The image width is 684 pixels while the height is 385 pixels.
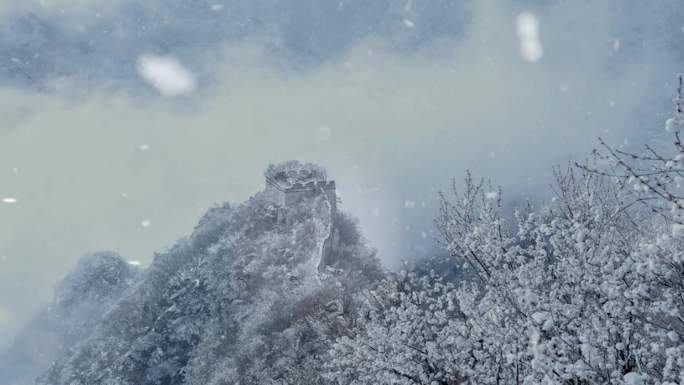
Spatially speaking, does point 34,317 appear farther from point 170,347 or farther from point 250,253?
point 250,253

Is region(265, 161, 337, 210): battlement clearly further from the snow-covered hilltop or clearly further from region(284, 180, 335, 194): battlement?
the snow-covered hilltop

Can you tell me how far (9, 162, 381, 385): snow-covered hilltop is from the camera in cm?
2819

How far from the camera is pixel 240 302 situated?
37531 millimetres

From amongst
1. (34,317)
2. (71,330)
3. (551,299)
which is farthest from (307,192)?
(34,317)

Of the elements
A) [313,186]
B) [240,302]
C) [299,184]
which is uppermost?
[313,186]

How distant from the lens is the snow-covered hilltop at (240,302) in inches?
1110

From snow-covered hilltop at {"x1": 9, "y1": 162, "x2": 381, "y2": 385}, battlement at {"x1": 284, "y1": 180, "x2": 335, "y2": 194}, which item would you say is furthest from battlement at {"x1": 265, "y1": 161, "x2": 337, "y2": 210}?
snow-covered hilltop at {"x1": 9, "y1": 162, "x2": 381, "y2": 385}

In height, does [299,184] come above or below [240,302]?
above

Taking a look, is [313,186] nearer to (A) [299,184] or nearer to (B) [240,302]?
(A) [299,184]

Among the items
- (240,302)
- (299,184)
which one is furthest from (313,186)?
(240,302)

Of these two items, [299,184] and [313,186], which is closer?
[299,184]

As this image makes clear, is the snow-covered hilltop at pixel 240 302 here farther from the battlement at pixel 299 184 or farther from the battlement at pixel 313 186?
the battlement at pixel 313 186

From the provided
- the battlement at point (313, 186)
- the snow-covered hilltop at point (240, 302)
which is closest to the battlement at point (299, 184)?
the battlement at point (313, 186)

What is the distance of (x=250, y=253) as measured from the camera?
40.2m
